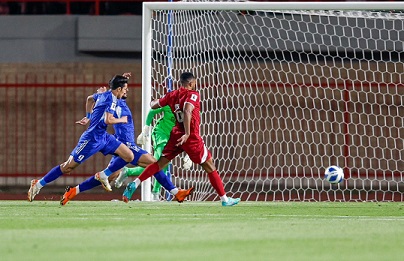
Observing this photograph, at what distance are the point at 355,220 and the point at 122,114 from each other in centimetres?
450

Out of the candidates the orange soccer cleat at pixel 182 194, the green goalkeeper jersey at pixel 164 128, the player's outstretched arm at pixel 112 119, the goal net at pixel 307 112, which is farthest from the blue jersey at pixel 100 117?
the goal net at pixel 307 112

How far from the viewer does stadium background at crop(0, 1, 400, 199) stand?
20969mm

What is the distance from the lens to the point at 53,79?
2123 cm

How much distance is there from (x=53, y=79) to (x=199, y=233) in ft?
42.0

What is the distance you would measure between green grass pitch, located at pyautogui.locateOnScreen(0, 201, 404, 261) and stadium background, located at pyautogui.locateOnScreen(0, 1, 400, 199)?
8.15 m

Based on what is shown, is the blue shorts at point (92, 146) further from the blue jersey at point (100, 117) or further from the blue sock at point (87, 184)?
the blue sock at point (87, 184)

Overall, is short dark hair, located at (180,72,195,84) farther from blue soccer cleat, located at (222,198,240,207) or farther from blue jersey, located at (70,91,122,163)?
blue soccer cleat, located at (222,198,240,207)

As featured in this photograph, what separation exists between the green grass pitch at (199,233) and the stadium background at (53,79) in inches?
321

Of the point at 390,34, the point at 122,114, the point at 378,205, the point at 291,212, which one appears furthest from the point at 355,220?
the point at 390,34

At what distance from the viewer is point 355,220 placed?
34.9 feet

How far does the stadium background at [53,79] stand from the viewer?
68.8 ft

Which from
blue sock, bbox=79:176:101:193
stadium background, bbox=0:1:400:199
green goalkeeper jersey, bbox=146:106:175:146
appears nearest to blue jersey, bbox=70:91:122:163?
blue sock, bbox=79:176:101:193

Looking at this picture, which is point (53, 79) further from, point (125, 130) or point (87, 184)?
point (87, 184)

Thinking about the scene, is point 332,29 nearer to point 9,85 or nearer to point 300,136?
point 300,136
